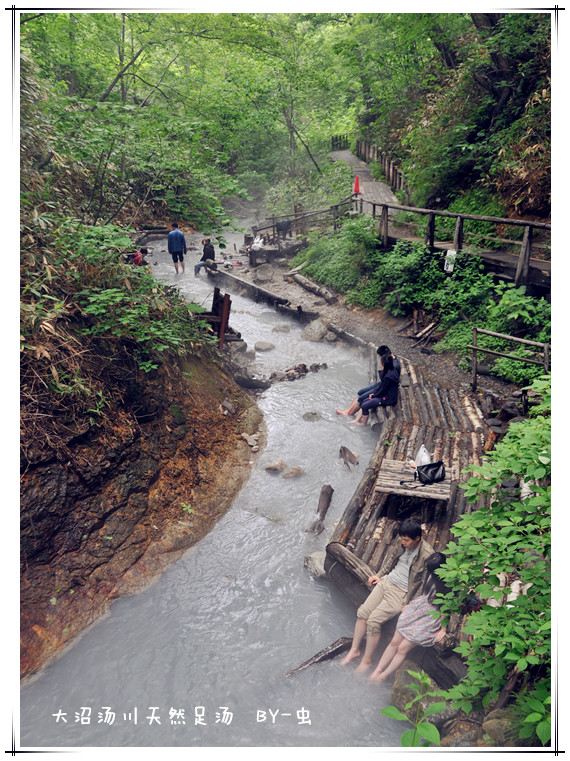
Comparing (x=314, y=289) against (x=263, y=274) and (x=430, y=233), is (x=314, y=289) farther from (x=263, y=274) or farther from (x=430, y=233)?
(x=430, y=233)

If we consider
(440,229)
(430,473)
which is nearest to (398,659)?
(430,473)

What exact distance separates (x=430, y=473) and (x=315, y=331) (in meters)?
8.76

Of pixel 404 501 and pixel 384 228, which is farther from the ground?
pixel 384 228

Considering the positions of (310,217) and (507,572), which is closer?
(507,572)

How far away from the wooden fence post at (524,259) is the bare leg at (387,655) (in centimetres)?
872

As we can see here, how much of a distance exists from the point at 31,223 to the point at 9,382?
4489 millimetres

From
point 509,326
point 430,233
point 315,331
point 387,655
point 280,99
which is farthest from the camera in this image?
point 280,99

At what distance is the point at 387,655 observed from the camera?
5.46m

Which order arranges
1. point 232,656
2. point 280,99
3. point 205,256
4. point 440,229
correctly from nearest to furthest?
point 232,656
point 440,229
point 205,256
point 280,99

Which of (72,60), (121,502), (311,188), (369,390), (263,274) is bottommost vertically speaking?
(121,502)

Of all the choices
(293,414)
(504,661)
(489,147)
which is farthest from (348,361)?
(504,661)

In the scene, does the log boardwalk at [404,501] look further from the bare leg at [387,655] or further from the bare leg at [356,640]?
the bare leg at [356,640]

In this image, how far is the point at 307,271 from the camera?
19.2 metres

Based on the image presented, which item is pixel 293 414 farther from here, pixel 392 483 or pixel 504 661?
pixel 504 661
